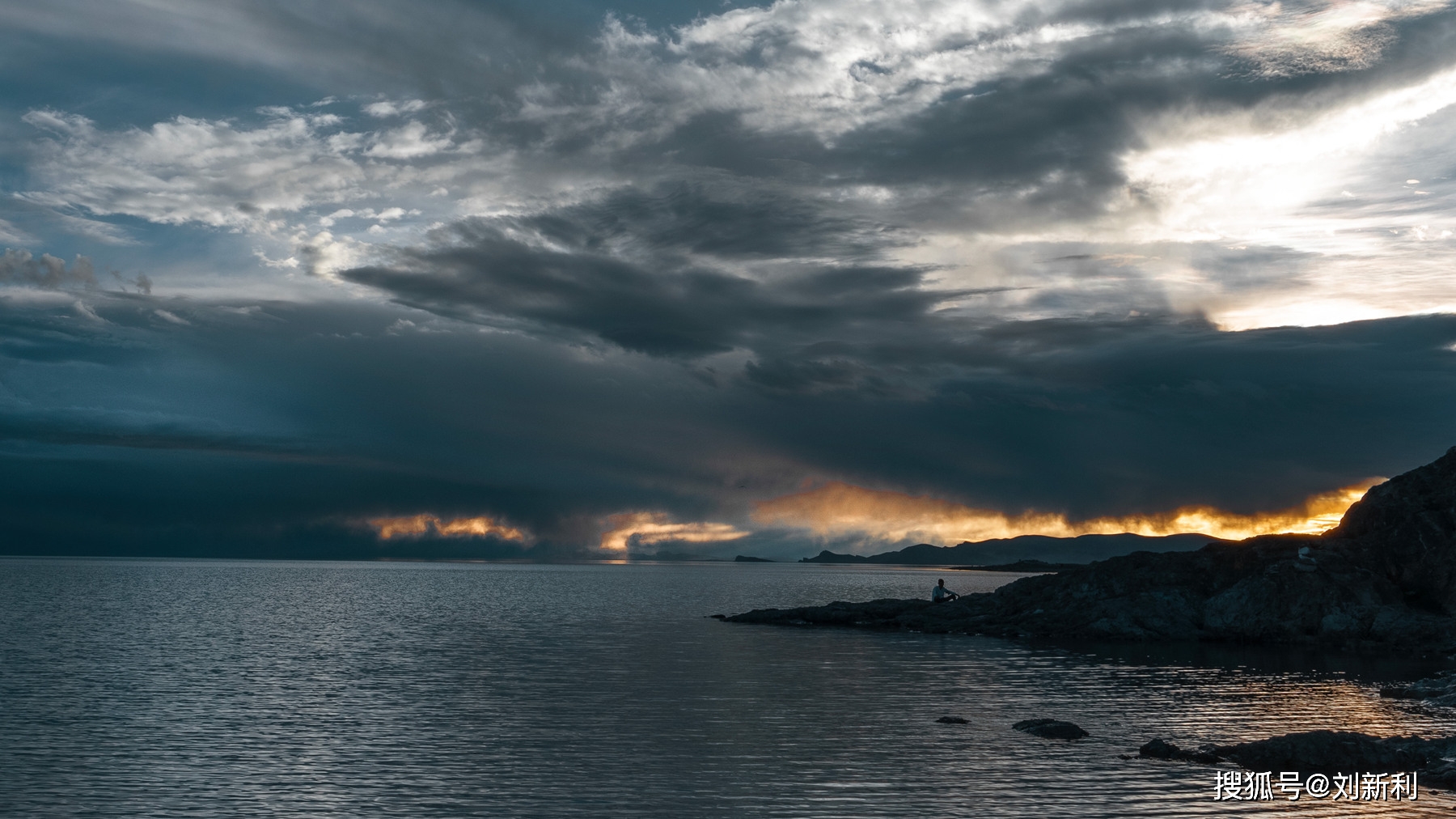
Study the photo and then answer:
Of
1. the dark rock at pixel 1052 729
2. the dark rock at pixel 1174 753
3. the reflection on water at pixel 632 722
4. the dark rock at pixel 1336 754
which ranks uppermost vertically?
the dark rock at pixel 1336 754

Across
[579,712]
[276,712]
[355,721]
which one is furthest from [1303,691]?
[276,712]

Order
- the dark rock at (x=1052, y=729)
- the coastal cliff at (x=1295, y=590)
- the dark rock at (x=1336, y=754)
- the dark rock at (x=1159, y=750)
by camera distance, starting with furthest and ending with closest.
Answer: the coastal cliff at (x=1295, y=590), the dark rock at (x=1052, y=729), the dark rock at (x=1159, y=750), the dark rock at (x=1336, y=754)

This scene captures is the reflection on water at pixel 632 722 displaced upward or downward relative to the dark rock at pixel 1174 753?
downward

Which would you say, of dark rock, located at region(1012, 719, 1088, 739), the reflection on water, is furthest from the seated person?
dark rock, located at region(1012, 719, 1088, 739)

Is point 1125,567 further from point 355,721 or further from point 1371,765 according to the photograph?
point 355,721

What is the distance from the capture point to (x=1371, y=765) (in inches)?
1249

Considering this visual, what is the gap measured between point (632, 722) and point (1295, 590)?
67624 millimetres

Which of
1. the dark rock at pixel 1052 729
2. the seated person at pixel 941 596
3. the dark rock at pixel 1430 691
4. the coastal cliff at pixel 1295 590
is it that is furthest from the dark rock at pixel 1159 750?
the seated person at pixel 941 596

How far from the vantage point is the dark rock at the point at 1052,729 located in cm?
3844

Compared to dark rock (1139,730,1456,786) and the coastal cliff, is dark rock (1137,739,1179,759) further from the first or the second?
the coastal cliff

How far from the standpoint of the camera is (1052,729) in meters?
38.9

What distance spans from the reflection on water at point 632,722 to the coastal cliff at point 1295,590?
9.06 metres

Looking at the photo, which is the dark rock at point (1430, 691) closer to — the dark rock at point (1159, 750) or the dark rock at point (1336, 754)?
the dark rock at point (1336, 754)

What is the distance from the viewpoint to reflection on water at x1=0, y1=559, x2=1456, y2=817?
A: 28750mm
